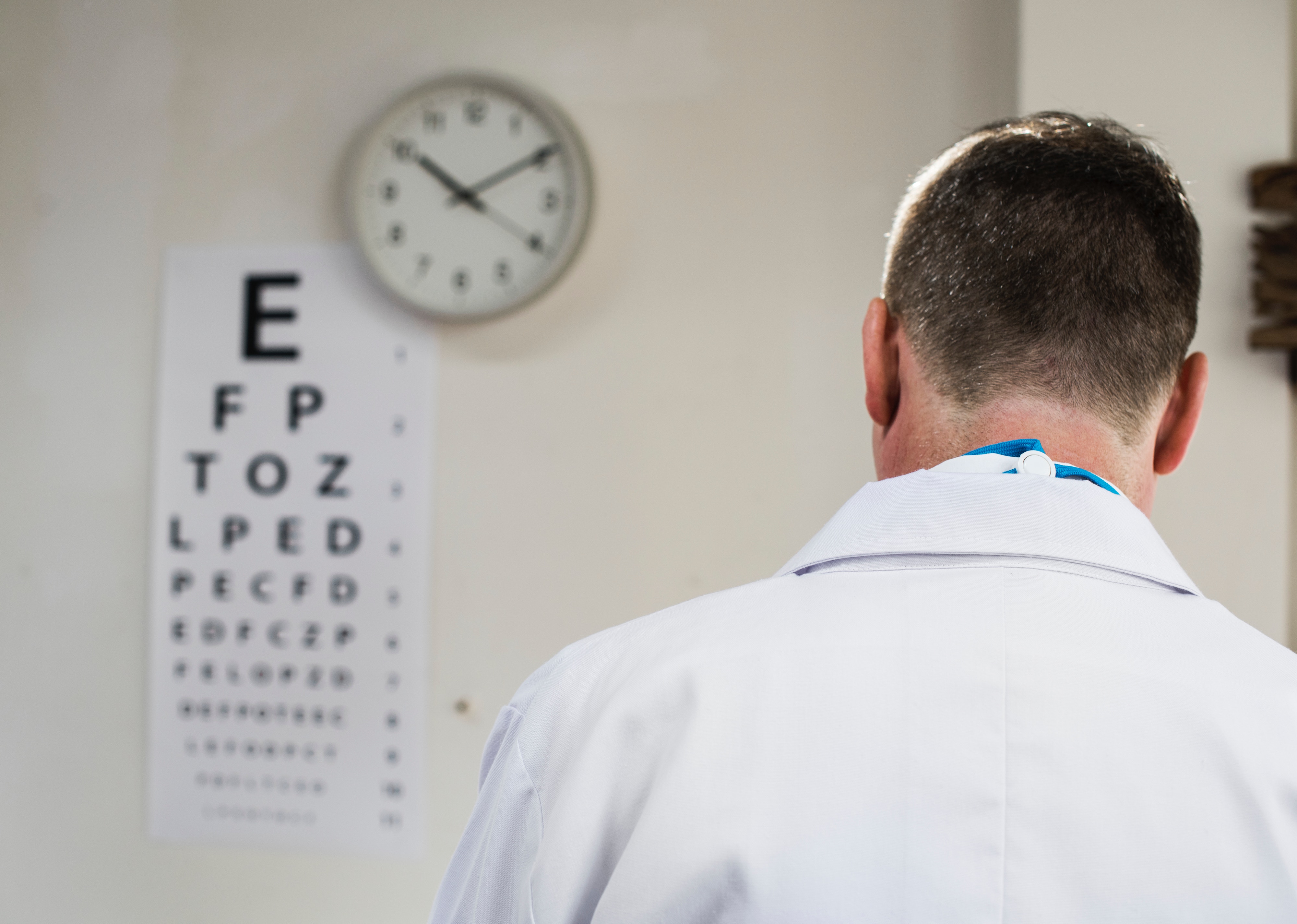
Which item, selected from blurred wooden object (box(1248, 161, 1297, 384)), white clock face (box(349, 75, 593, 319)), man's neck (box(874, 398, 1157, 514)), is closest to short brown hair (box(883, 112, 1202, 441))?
man's neck (box(874, 398, 1157, 514))

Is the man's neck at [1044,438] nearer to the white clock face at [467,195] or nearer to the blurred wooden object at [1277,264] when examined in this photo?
the blurred wooden object at [1277,264]

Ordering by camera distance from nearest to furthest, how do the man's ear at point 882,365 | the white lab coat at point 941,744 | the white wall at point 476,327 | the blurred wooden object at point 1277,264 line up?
the white lab coat at point 941,744 → the man's ear at point 882,365 → the blurred wooden object at point 1277,264 → the white wall at point 476,327

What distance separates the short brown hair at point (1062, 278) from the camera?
1.82ft

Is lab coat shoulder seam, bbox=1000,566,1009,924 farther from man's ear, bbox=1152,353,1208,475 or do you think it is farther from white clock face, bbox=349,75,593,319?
white clock face, bbox=349,75,593,319

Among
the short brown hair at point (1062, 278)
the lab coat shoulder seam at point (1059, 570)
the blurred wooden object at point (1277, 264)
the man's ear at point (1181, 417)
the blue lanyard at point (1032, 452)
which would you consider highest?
the blurred wooden object at point (1277, 264)

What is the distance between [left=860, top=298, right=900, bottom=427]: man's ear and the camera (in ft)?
2.17

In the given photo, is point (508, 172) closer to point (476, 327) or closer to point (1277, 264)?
point (476, 327)

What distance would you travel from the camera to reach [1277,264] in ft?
3.67

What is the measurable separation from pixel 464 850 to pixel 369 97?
1254 mm

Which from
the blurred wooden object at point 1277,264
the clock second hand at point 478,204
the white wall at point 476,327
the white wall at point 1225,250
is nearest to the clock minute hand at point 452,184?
the clock second hand at point 478,204

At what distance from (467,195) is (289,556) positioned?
65cm

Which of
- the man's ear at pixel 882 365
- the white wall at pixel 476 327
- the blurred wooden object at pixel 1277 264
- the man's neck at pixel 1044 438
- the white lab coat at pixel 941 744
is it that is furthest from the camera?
the white wall at pixel 476 327

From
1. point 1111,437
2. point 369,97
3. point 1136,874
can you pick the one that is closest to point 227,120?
point 369,97

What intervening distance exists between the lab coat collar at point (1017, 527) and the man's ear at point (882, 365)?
15 cm
